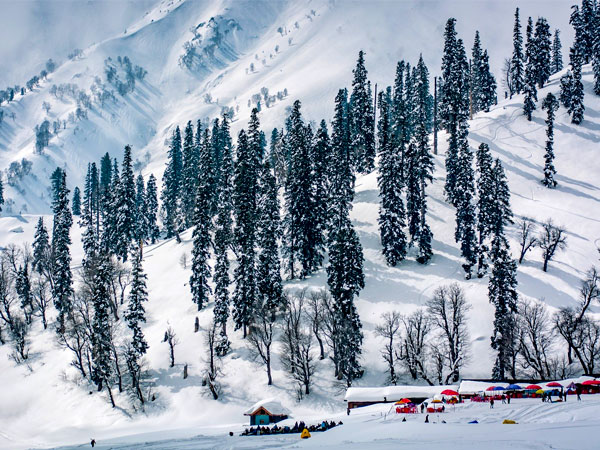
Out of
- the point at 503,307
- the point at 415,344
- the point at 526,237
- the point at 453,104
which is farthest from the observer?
the point at 453,104

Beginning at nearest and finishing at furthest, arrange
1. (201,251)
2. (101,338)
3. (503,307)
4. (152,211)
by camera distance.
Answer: (503,307)
(101,338)
(201,251)
(152,211)

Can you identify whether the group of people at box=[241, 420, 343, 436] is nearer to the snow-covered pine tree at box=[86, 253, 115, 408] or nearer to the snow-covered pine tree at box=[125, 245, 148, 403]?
the snow-covered pine tree at box=[125, 245, 148, 403]

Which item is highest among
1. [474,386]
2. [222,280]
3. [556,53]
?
[556,53]

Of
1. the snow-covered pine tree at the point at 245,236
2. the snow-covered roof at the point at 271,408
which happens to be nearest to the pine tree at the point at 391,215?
the snow-covered pine tree at the point at 245,236

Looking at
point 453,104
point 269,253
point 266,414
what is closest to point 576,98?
point 453,104

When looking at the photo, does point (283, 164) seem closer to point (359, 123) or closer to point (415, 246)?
point (359, 123)

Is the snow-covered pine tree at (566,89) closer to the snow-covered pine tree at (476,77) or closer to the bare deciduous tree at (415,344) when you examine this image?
the snow-covered pine tree at (476,77)

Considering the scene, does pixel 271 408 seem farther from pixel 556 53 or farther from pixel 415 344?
pixel 556 53
